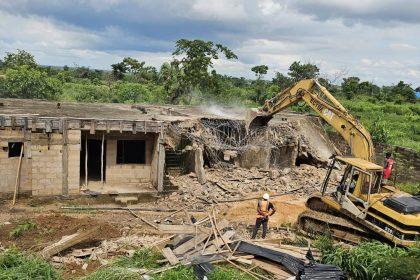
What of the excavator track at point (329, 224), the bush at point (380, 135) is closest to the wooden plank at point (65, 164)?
the excavator track at point (329, 224)

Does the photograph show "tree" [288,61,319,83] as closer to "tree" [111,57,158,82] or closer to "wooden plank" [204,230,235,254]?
"tree" [111,57,158,82]

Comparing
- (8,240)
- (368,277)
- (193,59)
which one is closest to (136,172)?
(8,240)

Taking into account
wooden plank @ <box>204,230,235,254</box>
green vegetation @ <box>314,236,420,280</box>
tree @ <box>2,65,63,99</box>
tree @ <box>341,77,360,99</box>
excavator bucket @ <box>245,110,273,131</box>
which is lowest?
wooden plank @ <box>204,230,235,254</box>

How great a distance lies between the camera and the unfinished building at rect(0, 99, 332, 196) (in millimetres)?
16172

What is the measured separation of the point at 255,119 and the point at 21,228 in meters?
11.2

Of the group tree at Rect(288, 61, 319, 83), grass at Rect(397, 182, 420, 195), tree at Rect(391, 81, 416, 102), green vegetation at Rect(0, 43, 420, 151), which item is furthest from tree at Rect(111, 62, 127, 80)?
grass at Rect(397, 182, 420, 195)

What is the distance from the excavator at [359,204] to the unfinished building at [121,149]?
6717 millimetres

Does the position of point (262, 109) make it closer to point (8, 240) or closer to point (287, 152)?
point (287, 152)

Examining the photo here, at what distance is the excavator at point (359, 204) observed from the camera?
424 inches

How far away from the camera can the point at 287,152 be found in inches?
891

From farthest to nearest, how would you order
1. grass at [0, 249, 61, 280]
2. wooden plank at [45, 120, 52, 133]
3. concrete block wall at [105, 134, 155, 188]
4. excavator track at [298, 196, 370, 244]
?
1. concrete block wall at [105, 134, 155, 188]
2. wooden plank at [45, 120, 52, 133]
3. excavator track at [298, 196, 370, 244]
4. grass at [0, 249, 61, 280]

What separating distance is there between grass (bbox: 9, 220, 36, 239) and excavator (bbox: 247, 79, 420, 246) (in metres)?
7.96

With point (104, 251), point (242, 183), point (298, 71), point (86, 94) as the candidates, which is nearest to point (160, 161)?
point (242, 183)

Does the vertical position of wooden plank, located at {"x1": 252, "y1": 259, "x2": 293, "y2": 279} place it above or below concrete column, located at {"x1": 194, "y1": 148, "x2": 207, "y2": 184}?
below
